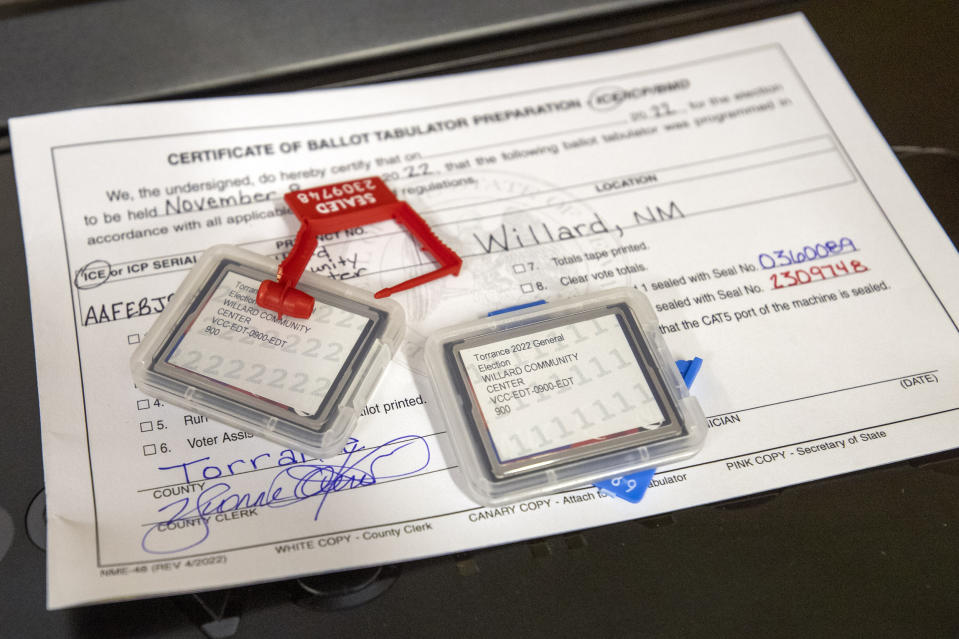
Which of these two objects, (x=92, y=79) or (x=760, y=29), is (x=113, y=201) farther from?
(x=760, y=29)

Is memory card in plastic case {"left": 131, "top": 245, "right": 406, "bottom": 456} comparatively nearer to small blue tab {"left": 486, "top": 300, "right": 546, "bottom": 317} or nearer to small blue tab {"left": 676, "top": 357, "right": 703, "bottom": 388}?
small blue tab {"left": 486, "top": 300, "right": 546, "bottom": 317}

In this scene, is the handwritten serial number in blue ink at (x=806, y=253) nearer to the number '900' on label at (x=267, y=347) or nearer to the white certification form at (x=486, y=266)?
the white certification form at (x=486, y=266)

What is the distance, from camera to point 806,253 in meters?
0.50

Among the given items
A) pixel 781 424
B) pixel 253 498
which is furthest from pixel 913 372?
pixel 253 498

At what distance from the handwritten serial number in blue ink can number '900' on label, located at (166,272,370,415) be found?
0.98 ft

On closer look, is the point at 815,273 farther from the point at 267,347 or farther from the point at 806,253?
the point at 267,347

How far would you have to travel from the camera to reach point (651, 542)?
1.33ft

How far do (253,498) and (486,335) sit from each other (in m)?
0.18

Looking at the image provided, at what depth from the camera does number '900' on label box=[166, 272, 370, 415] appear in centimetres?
42

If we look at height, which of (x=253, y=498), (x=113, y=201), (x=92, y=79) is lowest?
(x=253, y=498)

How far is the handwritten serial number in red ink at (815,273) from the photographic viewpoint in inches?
19.4
